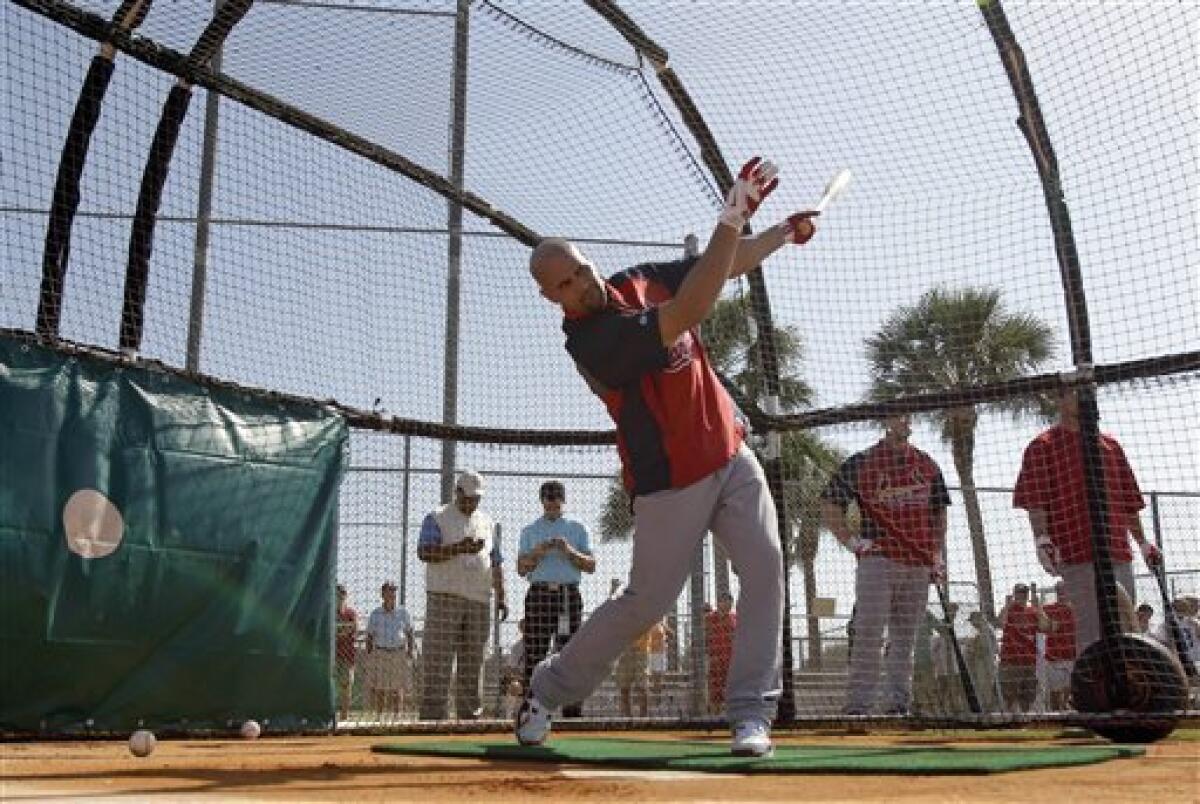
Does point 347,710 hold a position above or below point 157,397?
below

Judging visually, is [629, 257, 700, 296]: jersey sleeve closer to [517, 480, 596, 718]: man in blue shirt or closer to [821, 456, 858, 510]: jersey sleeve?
[821, 456, 858, 510]: jersey sleeve

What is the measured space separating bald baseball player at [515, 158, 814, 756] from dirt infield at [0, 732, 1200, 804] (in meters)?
0.68

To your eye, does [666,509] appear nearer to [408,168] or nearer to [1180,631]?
[408,168]


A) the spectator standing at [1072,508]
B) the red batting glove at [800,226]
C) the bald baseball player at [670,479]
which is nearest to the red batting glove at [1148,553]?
the spectator standing at [1072,508]

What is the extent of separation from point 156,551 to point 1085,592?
4889mm

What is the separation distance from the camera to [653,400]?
14.7 ft

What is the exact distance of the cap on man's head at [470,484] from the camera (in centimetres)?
852

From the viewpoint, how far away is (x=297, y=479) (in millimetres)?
6914

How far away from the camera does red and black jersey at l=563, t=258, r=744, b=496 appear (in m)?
4.33

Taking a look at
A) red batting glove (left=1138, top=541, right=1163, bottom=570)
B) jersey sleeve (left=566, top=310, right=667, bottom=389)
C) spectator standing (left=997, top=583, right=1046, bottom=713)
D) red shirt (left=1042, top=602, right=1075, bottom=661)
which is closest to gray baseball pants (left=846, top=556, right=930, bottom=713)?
red batting glove (left=1138, top=541, right=1163, bottom=570)

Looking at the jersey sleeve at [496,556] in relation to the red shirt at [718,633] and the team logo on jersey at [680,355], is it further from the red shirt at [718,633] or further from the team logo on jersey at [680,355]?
the team logo on jersey at [680,355]

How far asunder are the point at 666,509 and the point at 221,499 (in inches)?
119

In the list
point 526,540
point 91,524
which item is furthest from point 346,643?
point 91,524

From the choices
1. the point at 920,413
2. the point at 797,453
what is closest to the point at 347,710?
the point at 797,453
